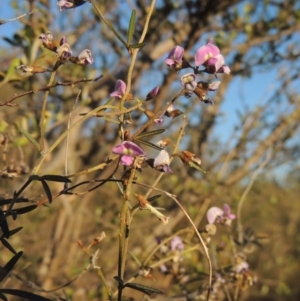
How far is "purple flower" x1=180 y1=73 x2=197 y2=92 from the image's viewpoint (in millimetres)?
607

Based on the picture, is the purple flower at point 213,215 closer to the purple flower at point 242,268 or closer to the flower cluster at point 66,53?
the purple flower at point 242,268

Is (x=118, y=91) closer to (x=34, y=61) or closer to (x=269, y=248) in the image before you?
(x=34, y=61)

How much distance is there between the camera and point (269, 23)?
2.14 metres

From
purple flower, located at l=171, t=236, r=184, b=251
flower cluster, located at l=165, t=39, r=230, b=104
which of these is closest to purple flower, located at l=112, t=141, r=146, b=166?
flower cluster, located at l=165, t=39, r=230, b=104

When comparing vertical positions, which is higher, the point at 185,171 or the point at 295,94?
the point at 295,94

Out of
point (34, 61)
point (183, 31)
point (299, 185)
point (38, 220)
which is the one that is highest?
point (299, 185)

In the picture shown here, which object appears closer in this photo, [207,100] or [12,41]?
[207,100]

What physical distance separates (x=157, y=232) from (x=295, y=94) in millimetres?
982

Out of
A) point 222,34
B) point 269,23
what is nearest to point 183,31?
point 222,34

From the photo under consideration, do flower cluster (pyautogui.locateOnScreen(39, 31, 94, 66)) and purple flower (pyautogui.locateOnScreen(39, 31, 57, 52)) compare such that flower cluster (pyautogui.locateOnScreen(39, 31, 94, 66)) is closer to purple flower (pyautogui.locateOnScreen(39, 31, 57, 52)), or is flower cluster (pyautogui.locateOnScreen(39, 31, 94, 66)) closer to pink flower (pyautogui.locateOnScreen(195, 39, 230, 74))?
purple flower (pyautogui.locateOnScreen(39, 31, 57, 52))

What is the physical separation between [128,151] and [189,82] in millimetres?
110

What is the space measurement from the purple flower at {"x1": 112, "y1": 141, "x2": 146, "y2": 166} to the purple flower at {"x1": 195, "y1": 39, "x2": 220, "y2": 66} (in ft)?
0.47

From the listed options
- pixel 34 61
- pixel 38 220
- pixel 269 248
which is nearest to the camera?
pixel 34 61

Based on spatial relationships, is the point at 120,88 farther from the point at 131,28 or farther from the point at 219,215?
the point at 219,215
